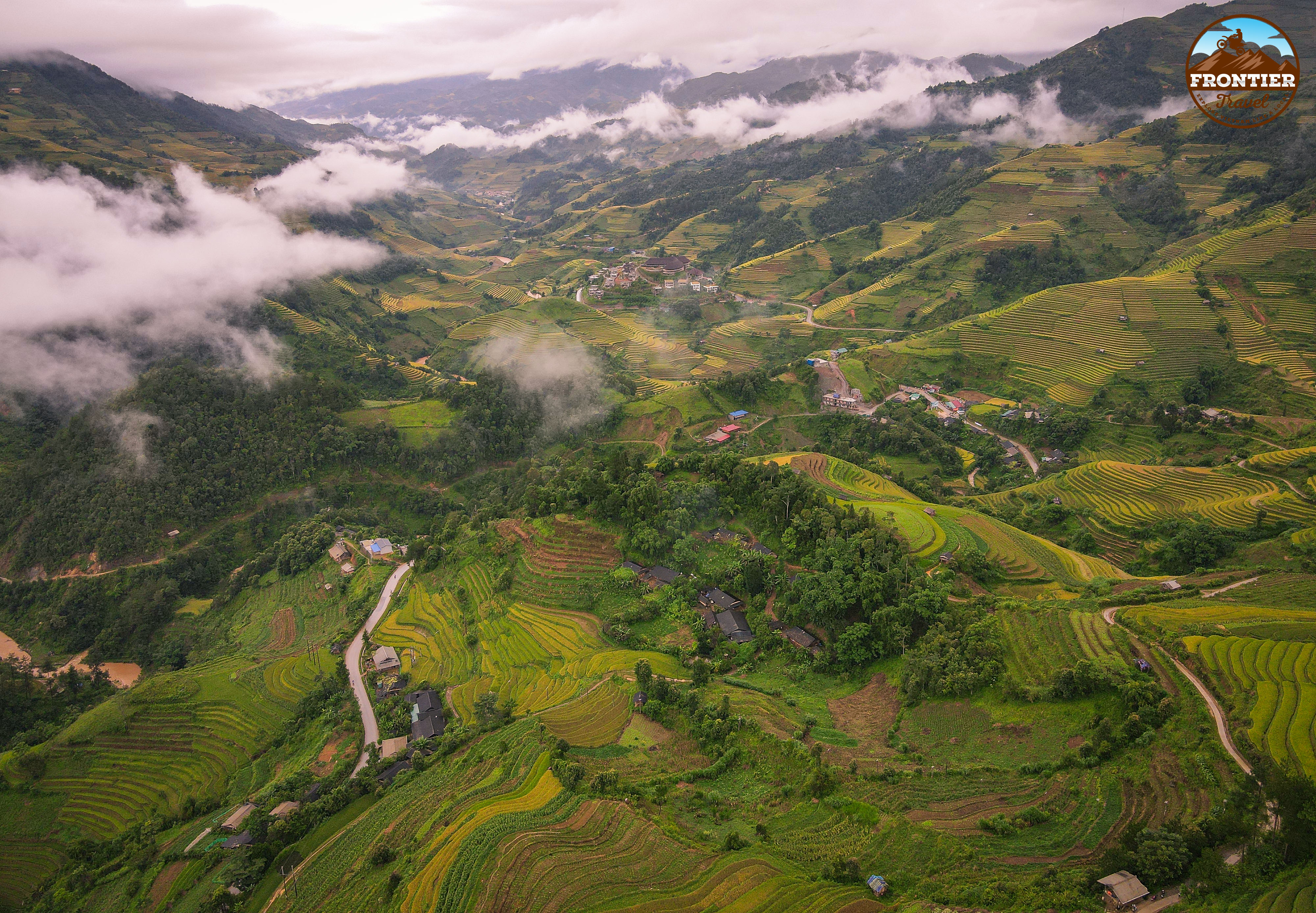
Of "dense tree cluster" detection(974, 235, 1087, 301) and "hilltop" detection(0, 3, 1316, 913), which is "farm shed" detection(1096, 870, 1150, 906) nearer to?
"hilltop" detection(0, 3, 1316, 913)

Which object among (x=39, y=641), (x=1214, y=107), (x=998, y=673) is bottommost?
(x=39, y=641)

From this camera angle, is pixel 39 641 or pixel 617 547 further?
pixel 39 641

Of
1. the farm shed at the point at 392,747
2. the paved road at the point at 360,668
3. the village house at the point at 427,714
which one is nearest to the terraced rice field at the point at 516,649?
the village house at the point at 427,714

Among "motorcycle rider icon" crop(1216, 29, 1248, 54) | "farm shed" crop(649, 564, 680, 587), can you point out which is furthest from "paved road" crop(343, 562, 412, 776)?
"motorcycle rider icon" crop(1216, 29, 1248, 54)

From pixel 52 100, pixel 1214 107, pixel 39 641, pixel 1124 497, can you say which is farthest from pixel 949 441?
pixel 52 100

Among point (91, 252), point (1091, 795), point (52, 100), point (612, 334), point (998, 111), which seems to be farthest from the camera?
point (998, 111)

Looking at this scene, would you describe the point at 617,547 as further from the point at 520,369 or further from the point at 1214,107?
the point at 1214,107

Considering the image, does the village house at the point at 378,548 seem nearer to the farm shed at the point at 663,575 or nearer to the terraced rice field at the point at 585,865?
the farm shed at the point at 663,575
